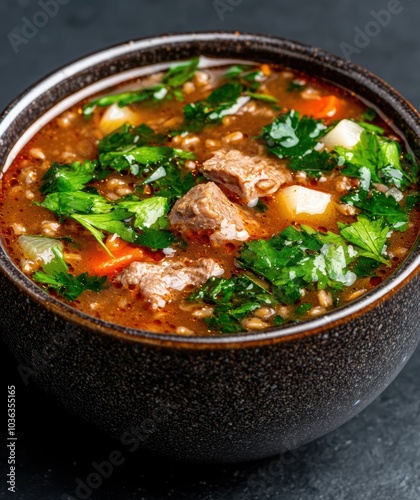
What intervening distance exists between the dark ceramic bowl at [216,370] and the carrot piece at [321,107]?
115 cm

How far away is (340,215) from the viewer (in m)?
4.41

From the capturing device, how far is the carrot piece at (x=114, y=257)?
4176mm

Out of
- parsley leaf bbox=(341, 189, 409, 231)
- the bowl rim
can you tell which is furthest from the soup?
the bowl rim

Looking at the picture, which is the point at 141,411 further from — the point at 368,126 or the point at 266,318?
the point at 368,126

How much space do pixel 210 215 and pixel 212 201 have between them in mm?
83

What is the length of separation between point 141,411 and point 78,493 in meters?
0.64

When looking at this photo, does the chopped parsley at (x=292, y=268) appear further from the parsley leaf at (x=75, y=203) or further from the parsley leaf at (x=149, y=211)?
the parsley leaf at (x=75, y=203)

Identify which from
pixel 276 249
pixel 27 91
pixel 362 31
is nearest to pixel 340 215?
pixel 276 249

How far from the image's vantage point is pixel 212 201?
4.24 m

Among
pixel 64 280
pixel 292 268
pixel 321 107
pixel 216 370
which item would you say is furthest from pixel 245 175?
pixel 216 370

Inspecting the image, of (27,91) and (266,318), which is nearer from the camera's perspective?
(266,318)

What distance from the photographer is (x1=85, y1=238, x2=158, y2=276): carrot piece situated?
418 cm

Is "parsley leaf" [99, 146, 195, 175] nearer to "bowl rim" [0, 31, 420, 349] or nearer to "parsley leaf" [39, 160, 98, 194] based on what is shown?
"parsley leaf" [39, 160, 98, 194]

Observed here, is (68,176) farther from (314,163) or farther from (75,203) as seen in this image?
(314,163)
